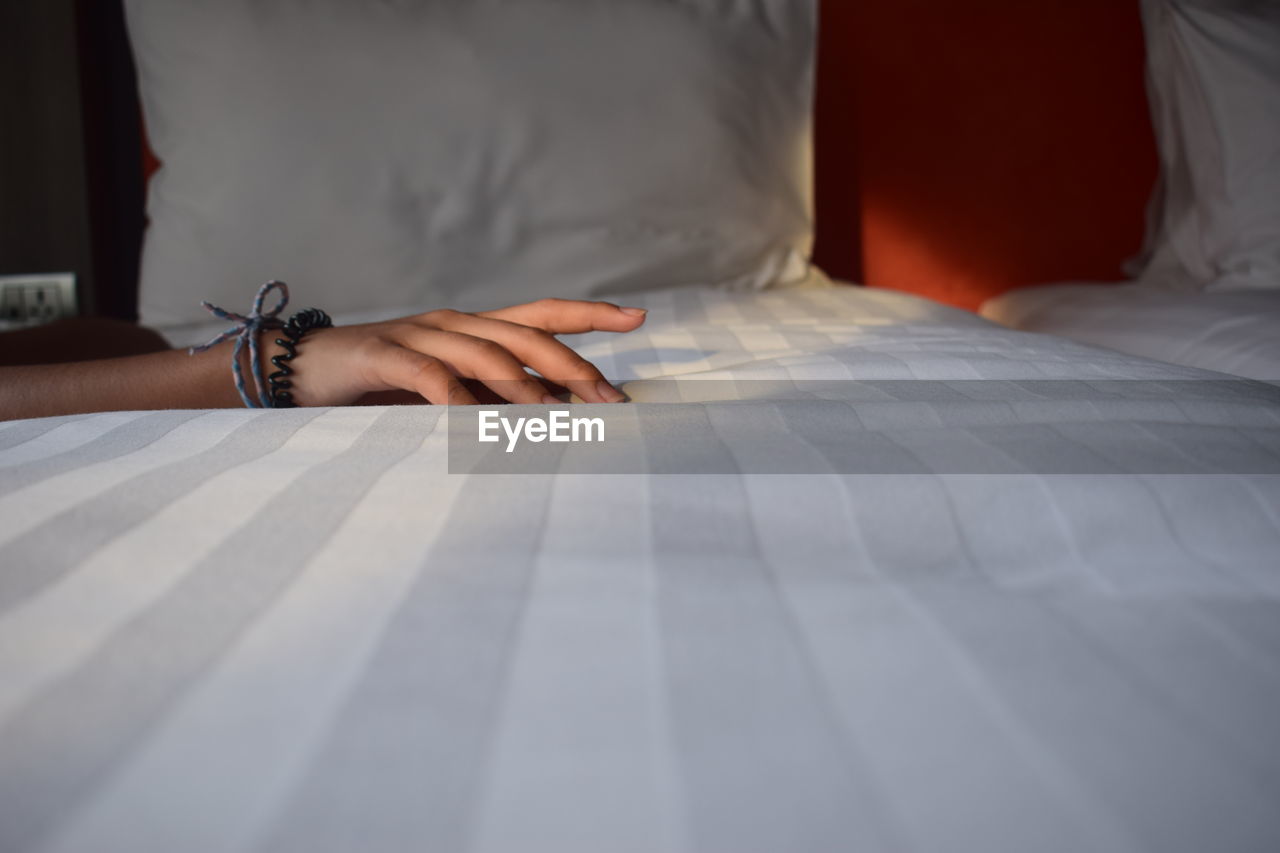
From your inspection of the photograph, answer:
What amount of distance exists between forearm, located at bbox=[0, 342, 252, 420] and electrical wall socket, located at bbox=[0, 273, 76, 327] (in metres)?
1.07

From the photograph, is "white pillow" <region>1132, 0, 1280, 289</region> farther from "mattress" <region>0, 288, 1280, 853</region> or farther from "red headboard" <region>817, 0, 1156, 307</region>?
"mattress" <region>0, 288, 1280, 853</region>

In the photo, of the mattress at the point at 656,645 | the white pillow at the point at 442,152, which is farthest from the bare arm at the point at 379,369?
the white pillow at the point at 442,152

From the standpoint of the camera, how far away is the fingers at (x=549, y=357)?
55cm

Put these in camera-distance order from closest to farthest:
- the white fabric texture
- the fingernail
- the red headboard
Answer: the fingernail, the white fabric texture, the red headboard

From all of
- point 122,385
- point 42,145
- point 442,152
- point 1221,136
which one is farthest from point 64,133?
point 1221,136

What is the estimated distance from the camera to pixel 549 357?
22.5 inches

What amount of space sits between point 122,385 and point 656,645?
0.61 meters

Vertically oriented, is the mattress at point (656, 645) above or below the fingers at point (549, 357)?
below

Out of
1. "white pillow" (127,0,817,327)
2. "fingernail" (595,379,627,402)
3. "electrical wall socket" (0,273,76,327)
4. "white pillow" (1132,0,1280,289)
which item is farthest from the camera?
"electrical wall socket" (0,273,76,327)

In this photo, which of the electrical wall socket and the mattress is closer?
the mattress

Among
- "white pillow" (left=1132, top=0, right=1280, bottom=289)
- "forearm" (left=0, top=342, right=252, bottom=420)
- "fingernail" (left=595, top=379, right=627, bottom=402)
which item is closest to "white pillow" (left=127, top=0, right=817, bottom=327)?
"forearm" (left=0, top=342, right=252, bottom=420)

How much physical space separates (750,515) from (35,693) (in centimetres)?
23

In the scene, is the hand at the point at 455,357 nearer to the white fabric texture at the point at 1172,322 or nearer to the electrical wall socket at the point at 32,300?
the white fabric texture at the point at 1172,322

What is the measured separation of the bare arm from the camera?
564mm
